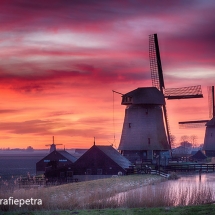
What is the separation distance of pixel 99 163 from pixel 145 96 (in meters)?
10.4

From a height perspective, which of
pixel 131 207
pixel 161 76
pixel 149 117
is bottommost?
pixel 131 207

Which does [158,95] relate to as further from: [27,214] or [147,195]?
[27,214]

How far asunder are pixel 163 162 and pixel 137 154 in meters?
3.72

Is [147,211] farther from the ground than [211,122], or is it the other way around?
[211,122]

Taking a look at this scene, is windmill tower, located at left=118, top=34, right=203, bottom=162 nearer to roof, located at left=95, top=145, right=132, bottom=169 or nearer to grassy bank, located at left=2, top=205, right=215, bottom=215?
roof, located at left=95, top=145, right=132, bottom=169

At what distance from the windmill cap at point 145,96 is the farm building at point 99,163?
7753mm

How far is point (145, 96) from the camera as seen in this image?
57.1 meters

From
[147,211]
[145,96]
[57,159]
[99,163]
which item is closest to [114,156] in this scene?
[99,163]

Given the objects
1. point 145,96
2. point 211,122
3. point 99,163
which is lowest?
point 99,163

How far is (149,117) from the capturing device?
57250 millimetres

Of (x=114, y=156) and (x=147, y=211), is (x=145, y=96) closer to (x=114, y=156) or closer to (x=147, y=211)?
(x=114, y=156)

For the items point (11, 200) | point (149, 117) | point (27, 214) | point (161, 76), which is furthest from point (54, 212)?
point (161, 76)

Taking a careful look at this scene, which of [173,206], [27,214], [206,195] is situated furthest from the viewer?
[206,195]

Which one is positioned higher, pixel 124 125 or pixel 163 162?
pixel 124 125
